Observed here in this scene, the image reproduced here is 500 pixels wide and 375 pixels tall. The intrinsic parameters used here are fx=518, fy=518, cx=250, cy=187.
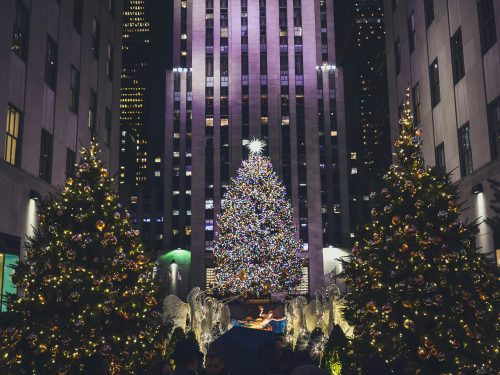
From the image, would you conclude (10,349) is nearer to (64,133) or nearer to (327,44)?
(64,133)

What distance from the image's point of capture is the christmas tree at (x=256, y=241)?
42188mm

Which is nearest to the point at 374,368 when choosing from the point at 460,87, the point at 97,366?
the point at 97,366

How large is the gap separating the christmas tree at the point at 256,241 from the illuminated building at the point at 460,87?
1886cm

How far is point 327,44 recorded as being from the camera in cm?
7556

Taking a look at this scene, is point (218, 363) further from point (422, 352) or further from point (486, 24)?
point (486, 24)

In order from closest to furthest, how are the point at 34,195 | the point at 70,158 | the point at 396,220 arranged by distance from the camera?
the point at 396,220 → the point at 34,195 → the point at 70,158

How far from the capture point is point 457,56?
65.8 ft

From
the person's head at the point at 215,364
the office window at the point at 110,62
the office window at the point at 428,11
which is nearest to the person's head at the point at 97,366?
the person's head at the point at 215,364

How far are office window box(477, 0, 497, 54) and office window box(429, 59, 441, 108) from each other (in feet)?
14.6

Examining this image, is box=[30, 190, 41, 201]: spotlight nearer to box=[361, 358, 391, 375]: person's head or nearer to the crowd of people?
the crowd of people

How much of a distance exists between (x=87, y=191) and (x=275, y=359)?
720cm

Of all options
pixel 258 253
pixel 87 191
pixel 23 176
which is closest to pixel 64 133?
pixel 23 176

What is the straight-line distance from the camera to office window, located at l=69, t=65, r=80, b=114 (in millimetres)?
23781

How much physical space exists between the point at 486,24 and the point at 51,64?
16699 millimetres
